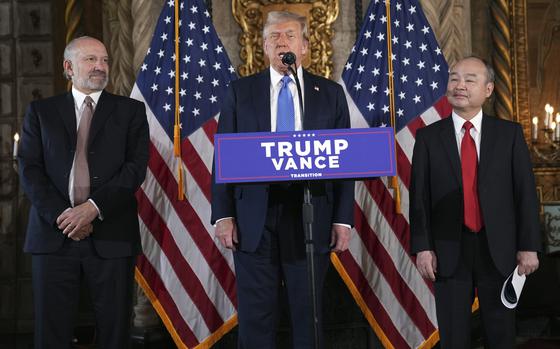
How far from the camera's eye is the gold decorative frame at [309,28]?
5180 mm

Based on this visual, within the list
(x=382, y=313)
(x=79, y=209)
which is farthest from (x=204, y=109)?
(x=382, y=313)

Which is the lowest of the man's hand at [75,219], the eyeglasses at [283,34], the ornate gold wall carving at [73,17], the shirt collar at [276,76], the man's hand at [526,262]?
the man's hand at [526,262]

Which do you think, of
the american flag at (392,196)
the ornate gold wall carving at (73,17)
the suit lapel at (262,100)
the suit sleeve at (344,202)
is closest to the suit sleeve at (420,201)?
the suit sleeve at (344,202)

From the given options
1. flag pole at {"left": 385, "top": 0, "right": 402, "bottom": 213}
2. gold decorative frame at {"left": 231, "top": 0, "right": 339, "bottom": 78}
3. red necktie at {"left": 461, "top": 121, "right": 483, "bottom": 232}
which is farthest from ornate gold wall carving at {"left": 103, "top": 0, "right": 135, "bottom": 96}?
red necktie at {"left": 461, "top": 121, "right": 483, "bottom": 232}

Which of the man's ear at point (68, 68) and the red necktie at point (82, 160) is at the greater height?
the man's ear at point (68, 68)

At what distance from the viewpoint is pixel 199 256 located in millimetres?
4383

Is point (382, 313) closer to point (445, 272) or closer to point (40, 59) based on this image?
point (445, 272)

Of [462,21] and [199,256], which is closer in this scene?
[199,256]

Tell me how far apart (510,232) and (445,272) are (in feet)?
1.13

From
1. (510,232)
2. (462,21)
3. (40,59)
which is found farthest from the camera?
(40,59)

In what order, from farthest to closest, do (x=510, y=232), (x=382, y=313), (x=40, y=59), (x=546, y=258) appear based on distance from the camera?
(x=40, y=59), (x=546, y=258), (x=382, y=313), (x=510, y=232)

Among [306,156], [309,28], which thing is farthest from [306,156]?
[309,28]

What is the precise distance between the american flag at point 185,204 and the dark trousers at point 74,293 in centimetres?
87

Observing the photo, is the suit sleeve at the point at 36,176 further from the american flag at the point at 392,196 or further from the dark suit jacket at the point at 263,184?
the american flag at the point at 392,196
